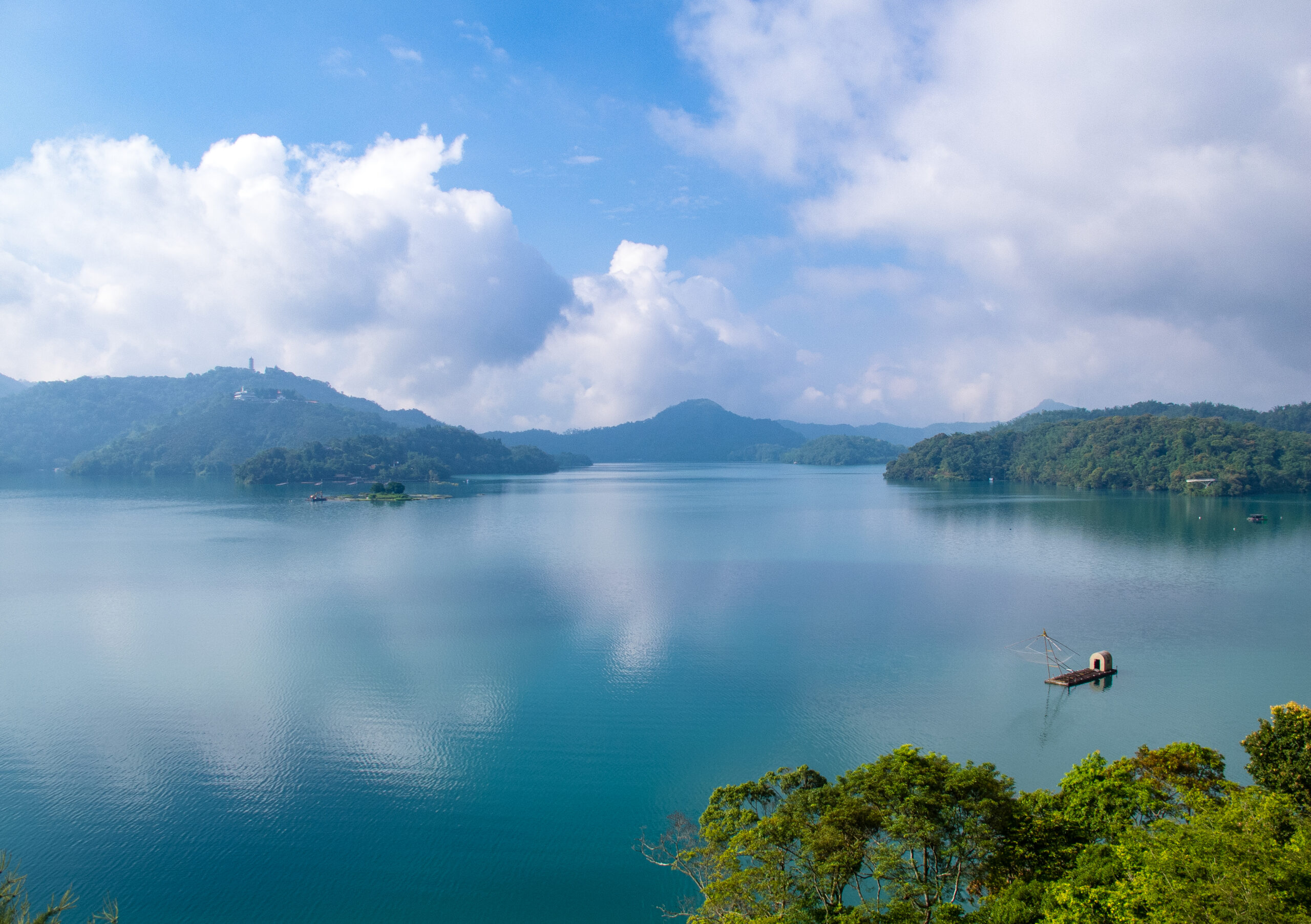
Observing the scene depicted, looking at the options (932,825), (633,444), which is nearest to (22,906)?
(932,825)

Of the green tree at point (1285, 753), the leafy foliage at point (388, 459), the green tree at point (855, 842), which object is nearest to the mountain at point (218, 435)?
the leafy foliage at point (388, 459)

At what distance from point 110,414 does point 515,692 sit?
133 metres

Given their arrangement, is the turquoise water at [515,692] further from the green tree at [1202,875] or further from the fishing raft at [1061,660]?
the green tree at [1202,875]

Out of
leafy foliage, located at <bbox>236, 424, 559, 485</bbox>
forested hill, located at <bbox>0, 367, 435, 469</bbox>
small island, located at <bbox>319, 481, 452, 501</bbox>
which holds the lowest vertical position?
small island, located at <bbox>319, 481, 452, 501</bbox>

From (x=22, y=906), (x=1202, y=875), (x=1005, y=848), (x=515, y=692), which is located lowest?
(x=515, y=692)

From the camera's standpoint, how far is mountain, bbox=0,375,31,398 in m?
155

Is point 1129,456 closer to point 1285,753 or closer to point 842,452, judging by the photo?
point 1285,753

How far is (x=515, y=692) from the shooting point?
45.9ft

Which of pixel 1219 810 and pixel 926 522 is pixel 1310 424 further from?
pixel 1219 810

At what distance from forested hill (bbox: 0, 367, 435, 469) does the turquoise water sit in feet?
271

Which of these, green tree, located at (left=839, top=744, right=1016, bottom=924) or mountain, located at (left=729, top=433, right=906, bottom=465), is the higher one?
mountain, located at (left=729, top=433, right=906, bottom=465)

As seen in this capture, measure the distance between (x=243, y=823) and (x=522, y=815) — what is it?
3803 millimetres

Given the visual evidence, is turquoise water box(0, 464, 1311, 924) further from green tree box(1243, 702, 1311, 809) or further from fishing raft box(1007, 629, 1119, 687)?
green tree box(1243, 702, 1311, 809)

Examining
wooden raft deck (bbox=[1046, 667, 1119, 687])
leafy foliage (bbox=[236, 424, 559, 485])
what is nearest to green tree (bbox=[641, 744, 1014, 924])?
wooden raft deck (bbox=[1046, 667, 1119, 687])
